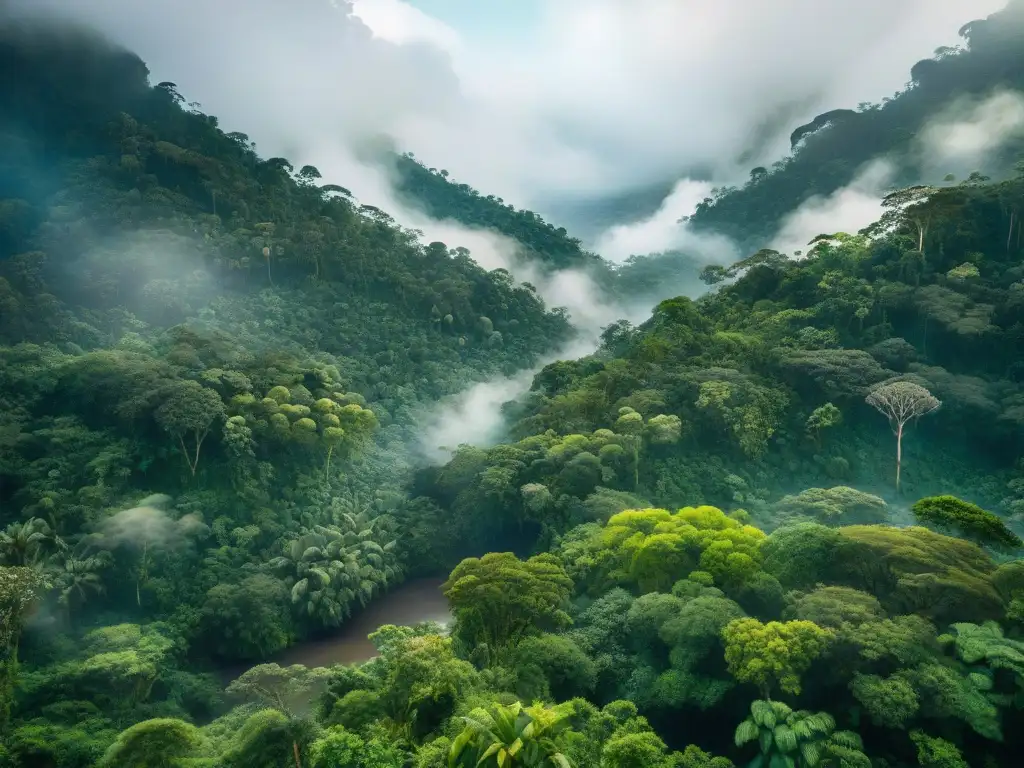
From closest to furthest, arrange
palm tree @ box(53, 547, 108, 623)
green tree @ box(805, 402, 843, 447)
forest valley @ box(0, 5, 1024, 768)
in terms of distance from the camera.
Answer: forest valley @ box(0, 5, 1024, 768)
palm tree @ box(53, 547, 108, 623)
green tree @ box(805, 402, 843, 447)

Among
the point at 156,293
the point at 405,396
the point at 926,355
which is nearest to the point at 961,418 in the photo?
the point at 926,355

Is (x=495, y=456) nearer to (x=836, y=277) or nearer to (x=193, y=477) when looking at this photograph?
(x=193, y=477)

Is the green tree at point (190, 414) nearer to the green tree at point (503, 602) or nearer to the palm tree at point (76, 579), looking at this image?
the palm tree at point (76, 579)

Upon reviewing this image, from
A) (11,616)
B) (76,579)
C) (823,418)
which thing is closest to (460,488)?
(76,579)

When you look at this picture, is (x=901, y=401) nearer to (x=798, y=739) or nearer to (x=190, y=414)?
(x=798, y=739)

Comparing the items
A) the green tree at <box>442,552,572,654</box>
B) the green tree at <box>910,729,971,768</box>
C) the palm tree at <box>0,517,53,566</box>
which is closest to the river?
the green tree at <box>442,552,572,654</box>

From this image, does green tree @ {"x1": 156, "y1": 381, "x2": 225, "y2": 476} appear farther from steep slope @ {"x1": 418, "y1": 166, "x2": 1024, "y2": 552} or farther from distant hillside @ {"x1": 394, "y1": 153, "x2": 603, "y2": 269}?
distant hillside @ {"x1": 394, "y1": 153, "x2": 603, "y2": 269}
